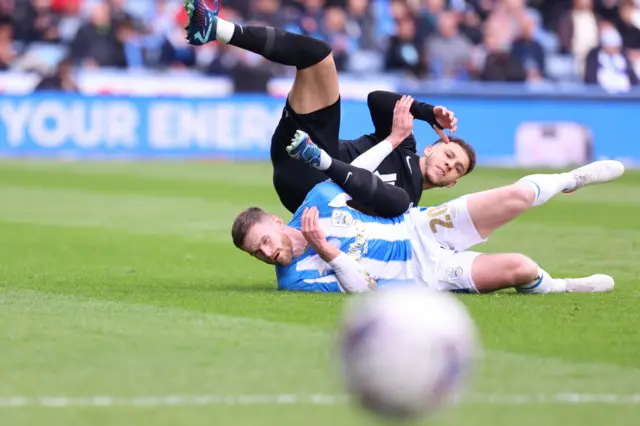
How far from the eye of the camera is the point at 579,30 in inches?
1053

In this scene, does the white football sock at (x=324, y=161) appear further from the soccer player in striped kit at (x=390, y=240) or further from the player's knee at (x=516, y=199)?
the player's knee at (x=516, y=199)

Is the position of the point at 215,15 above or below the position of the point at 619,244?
above

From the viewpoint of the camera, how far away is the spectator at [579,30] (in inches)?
1049

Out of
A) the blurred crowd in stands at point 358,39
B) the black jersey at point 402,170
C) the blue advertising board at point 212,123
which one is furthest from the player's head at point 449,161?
the blurred crowd in stands at point 358,39

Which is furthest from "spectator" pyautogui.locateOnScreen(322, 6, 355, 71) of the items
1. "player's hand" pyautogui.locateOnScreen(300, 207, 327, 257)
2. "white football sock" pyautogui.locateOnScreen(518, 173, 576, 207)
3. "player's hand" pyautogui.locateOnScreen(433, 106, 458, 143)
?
"player's hand" pyautogui.locateOnScreen(300, 207, 327, 257)

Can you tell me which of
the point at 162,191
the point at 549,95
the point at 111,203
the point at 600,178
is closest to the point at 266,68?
the point at 549,95

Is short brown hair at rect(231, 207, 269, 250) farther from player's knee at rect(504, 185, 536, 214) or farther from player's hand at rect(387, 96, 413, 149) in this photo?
player's knee at rect(504, 185, 536, 214)

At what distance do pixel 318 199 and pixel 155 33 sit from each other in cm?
1860

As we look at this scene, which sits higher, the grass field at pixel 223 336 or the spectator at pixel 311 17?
the grass field at pixel 223 336

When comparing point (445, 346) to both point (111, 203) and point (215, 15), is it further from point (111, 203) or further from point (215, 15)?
point (111, 203)

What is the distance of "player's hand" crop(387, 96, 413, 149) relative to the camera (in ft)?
29.3

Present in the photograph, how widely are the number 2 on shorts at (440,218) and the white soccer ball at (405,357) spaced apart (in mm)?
3951

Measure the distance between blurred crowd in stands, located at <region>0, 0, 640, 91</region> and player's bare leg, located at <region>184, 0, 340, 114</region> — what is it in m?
15.4

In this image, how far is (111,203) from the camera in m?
16.2
